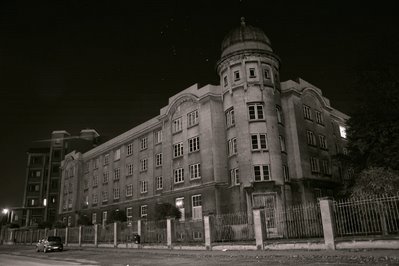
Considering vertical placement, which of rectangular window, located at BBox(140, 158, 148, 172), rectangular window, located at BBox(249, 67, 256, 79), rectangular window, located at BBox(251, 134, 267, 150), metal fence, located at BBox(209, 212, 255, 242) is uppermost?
rectangular window, located at BBox(249, 67, 256, 79)

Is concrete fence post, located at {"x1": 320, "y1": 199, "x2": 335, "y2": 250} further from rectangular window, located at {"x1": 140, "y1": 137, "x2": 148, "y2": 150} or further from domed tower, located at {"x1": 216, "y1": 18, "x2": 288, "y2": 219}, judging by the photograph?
rectangular window, located at {"x1": 140, "y1": 137, "x2": 148, "y2": 150}

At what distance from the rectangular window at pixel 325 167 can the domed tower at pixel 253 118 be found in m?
6.37

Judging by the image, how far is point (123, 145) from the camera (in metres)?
48.9

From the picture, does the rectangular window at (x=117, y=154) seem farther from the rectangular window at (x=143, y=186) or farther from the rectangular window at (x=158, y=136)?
the rectangular window at (x=158, y=136)

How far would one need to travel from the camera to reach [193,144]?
3597 centimetres

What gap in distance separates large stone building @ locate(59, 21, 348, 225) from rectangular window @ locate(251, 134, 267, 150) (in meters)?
0.09

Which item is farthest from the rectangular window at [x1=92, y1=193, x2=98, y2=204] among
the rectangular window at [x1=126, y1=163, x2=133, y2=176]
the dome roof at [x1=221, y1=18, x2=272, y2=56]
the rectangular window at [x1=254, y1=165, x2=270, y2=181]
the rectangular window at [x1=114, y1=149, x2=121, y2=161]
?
the dome roof at [x1=221, y1=18, x2=272, y2=56]

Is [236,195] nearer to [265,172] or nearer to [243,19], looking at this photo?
[265,172]

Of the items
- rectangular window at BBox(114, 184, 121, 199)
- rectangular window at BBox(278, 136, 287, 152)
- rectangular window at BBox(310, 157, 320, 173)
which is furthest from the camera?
rectangular window at BBox(114, 184, 121, 199)

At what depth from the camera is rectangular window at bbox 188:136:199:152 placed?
3558 cm

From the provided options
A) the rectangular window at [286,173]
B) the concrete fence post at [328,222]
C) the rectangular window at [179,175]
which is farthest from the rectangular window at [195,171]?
the concrete fence post at [328,222]

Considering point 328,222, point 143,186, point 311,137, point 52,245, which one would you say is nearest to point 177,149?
point 143,186

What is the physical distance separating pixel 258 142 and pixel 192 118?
896 cm

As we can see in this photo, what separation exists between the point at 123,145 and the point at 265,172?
82.6 feet
